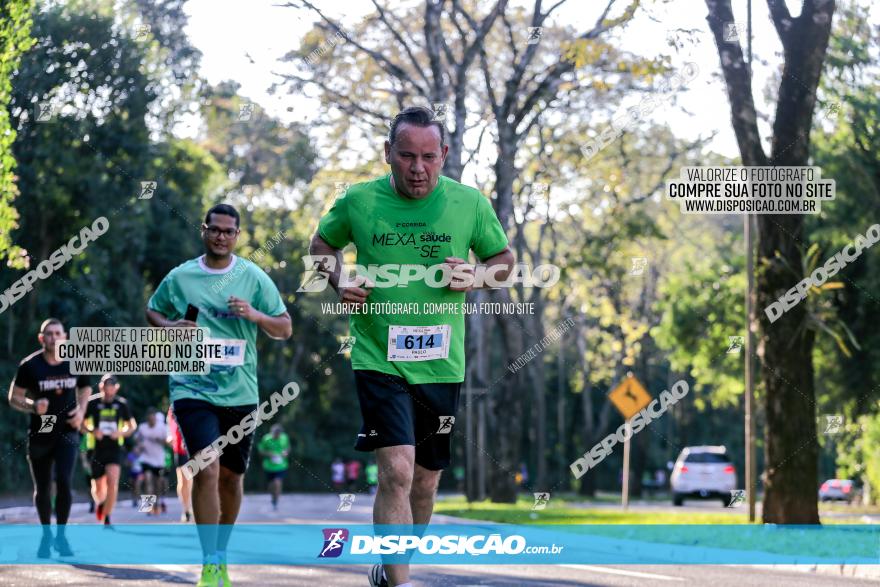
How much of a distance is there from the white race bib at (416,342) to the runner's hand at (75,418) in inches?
220

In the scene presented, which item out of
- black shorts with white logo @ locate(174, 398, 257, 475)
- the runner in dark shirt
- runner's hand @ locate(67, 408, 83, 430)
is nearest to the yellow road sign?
the runner in dark shirt

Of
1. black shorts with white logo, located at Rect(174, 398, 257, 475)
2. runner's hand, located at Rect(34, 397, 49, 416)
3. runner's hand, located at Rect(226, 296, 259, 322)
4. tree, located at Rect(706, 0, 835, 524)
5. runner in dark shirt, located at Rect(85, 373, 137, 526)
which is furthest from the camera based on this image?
tree, located at Rect(706, 0, 835, 524)

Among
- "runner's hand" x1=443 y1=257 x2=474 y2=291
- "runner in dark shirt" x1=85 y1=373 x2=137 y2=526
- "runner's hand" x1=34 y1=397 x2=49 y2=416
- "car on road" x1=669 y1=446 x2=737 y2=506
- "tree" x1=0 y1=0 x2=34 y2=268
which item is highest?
"tree" x1=0 y1=0 x2=34 y2=268

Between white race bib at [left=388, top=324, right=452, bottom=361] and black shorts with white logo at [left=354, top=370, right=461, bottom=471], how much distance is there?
11cm

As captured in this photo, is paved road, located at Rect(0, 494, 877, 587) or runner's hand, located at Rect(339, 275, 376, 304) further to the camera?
paved road, located at Rect(0, 494, 877, 587)

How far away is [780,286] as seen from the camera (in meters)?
16.9

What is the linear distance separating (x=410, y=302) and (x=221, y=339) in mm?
2163

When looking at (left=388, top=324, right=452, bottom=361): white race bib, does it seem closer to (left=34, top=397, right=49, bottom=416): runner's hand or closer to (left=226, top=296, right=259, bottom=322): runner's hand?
(left=226, top=296, right=259, bottom=322): runner's hand

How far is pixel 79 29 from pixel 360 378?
93.1 feet

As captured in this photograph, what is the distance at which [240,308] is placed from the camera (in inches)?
330

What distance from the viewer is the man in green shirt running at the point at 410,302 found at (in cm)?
658

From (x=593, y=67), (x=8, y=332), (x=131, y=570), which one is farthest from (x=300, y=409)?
(x=131, y=570)

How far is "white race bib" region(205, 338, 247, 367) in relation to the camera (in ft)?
27.7

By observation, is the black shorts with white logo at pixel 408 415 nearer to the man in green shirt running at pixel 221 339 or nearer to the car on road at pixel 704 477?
the man in green shirt running at pixel 221 339
